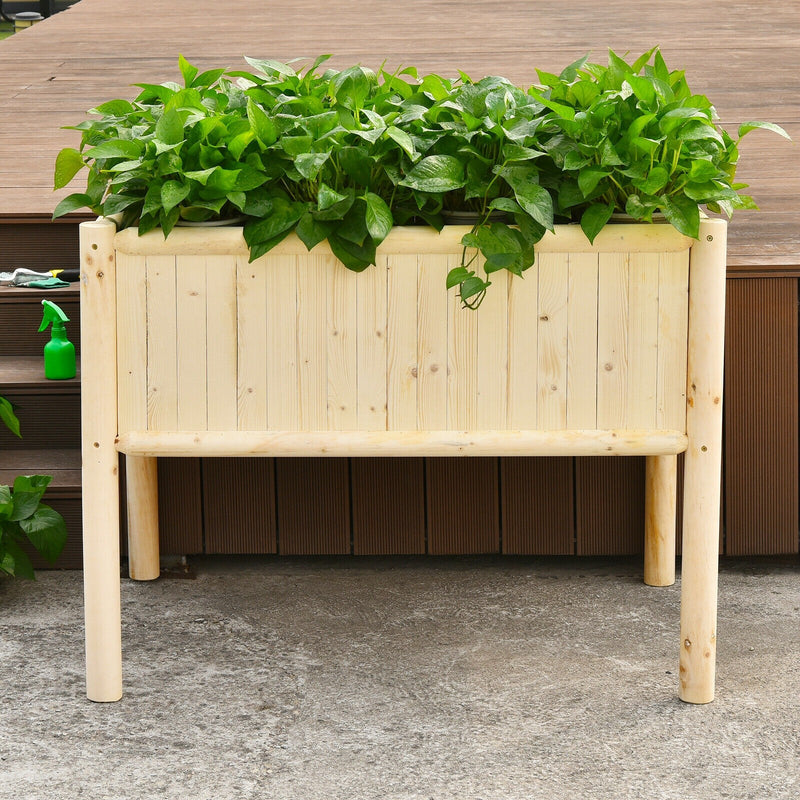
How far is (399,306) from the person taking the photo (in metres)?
1.62

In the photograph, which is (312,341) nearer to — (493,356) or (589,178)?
(493,356)

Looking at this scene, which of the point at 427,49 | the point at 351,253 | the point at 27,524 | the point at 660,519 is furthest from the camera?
the point at 427,49

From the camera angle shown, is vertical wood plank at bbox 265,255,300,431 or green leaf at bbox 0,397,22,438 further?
green leaf at bbox 0,397,22,438

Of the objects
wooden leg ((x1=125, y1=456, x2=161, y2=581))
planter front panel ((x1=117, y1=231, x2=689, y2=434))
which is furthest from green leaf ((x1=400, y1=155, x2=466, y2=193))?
wooden leg ((x1=125, y1=456, x2=161, y2=581))

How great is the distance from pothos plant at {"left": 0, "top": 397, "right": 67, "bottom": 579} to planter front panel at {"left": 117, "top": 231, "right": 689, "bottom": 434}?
49 centimetres

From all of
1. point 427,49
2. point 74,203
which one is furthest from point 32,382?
point 427,49

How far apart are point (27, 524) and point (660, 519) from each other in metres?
1.17

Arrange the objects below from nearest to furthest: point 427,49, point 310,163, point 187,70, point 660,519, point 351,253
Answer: point 310,163 < point 351,253 < point 187,70 < point 660,519 < point 427,49

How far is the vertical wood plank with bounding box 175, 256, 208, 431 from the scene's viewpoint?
5.27ft

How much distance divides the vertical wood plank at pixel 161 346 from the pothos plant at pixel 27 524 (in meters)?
0.49

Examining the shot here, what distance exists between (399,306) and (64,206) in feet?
1.72

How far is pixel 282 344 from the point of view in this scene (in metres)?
1.63

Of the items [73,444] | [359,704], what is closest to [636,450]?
[359,704]

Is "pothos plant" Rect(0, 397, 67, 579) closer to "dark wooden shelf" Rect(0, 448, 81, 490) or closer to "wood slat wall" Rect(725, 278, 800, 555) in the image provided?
"dark wooden shelf" Rect(0, 448, 81, 490)
